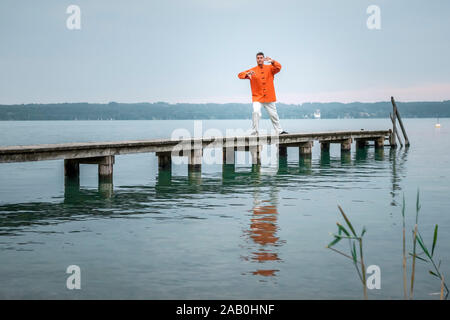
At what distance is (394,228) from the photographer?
411 inches

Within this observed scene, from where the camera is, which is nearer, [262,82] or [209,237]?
[209,237]

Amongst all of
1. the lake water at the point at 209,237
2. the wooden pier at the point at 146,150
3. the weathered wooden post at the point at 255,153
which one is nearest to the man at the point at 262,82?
the wooden pier at the point at 146,150

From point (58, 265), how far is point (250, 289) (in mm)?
2509

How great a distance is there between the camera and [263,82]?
781 inches

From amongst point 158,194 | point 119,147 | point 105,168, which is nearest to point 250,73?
point 119,147

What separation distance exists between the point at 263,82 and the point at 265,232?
34.3ft

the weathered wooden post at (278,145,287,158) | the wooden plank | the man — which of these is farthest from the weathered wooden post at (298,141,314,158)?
the man

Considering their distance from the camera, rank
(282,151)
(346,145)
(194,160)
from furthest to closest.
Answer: (346,145), (282,151), (194,160)

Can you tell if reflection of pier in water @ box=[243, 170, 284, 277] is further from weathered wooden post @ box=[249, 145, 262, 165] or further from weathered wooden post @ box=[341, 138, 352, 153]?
weathered wooden post @ box=[341, 138, 352, 153]

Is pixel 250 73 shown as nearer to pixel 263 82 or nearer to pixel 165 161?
pixel 263 82

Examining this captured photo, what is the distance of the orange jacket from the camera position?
1956cm

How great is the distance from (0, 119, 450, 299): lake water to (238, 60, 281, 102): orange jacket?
112 inches
